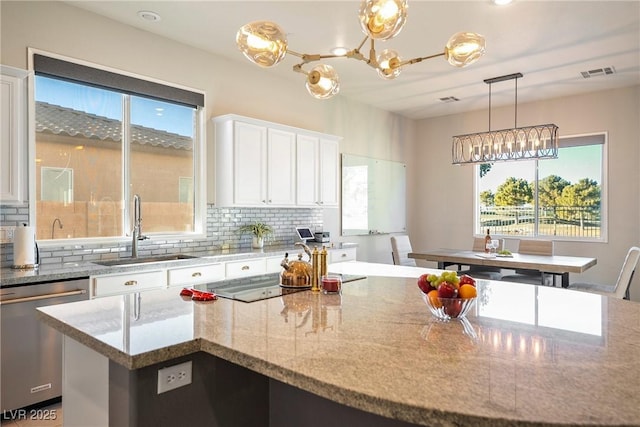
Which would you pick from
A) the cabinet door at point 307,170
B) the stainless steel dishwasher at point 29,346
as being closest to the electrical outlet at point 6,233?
the stainless steel dishwasher at point 29,346

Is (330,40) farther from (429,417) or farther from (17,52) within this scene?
(429,417)

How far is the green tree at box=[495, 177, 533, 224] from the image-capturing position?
6.32m

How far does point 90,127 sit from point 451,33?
10.8 feet

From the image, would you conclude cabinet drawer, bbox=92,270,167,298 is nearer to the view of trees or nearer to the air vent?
the air vent

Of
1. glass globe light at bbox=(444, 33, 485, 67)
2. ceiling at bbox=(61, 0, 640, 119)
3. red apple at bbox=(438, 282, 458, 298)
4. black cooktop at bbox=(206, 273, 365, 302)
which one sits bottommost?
black cooktop at bbox=(206, 273, 365, 302)

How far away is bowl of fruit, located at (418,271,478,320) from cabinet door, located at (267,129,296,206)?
3.08 m

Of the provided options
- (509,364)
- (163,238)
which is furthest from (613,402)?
(163,238)

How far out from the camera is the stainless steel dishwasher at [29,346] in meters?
2.58

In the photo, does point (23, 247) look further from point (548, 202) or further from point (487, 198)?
point (548, 202)

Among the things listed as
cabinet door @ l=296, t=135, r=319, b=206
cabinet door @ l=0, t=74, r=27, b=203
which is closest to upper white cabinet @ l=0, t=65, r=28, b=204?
cabinet door @ l=0, t=74, r=27, b=203

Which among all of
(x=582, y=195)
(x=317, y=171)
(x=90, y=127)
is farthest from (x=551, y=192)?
(x=90, y=127)

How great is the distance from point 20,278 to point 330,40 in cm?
313

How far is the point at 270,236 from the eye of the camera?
4.97 meters

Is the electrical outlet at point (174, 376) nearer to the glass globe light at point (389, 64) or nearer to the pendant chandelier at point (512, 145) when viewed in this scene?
the glass globe light at point (389, 64)
